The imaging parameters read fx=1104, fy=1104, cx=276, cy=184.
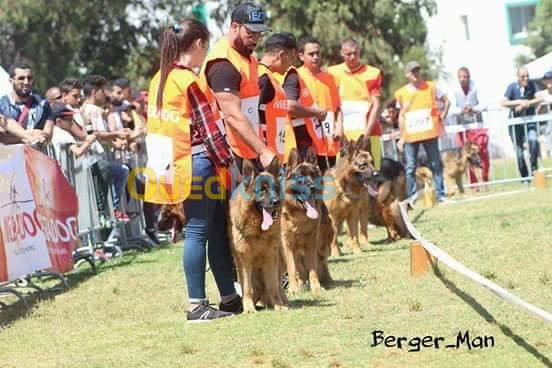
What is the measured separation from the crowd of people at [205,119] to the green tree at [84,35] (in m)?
23.5

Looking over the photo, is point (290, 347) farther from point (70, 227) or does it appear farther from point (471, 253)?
point (70, 227)

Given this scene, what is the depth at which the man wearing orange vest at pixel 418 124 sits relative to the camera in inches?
715

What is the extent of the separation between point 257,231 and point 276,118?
5.40ft

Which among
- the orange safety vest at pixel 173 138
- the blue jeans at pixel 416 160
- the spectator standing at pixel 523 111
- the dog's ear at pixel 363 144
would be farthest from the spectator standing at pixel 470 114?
the orange safety vest at pixel 173 138

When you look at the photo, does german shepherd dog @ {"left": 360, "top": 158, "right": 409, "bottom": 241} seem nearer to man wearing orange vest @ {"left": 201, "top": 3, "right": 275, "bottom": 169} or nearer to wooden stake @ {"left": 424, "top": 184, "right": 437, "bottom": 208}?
wooden stake @ {"left": 424, "top": 184, "right": 437, "bottom": 208}

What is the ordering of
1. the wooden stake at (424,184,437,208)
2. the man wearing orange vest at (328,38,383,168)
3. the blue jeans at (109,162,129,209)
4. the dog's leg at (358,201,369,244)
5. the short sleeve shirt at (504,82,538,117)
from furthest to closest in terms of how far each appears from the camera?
the short sleeve shirt at (504,82,538,117)
the wooden stake at (424,184,437,208)
the blue jeans at (109,162,129,209)
the man wearing orange vest at (328,38,383,168)
the dog's leg at (358,201,369,244)

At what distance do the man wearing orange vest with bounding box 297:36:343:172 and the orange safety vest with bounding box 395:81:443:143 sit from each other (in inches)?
253

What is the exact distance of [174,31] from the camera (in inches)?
309

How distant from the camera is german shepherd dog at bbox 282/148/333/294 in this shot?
8867 mm

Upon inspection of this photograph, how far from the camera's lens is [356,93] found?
44.9 ft

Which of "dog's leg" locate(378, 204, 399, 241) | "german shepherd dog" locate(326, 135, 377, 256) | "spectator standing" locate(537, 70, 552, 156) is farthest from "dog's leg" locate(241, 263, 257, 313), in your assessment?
"spectator standing" locate(537, 70, 552, 156)

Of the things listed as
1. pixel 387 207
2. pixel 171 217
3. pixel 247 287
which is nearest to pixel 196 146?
pixel 247 287

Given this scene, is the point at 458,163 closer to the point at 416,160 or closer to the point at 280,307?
the point at 416,160

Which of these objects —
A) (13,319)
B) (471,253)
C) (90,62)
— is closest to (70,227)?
(13,319)
